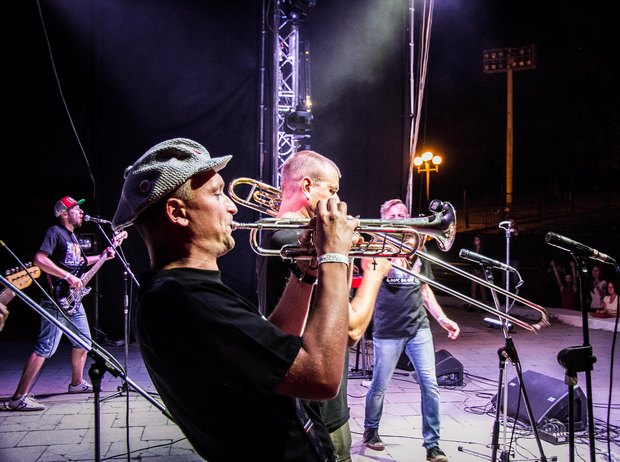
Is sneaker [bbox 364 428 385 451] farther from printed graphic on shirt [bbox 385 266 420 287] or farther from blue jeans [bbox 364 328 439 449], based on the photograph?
printed graphic on shirt [bbox 385 266 420 287]

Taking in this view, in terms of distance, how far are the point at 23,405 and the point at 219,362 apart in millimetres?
5927

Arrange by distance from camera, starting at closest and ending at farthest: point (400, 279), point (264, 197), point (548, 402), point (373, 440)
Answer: point (264, 197) < point (373, 440) < point (400, 279) < point (548, 402)

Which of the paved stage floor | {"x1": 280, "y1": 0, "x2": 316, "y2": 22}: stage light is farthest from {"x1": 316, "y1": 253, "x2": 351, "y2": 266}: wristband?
{"x1": 280, "y1": 0, "x2": 316, "y2": 22}: stage light

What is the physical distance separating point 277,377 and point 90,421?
5.29 m

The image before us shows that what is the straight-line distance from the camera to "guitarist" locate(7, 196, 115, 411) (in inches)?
237

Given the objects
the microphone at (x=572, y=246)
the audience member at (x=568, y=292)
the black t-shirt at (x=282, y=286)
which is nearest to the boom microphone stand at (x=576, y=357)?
the microphone at (x=572, y=246)

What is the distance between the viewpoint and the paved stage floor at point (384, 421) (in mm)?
4891

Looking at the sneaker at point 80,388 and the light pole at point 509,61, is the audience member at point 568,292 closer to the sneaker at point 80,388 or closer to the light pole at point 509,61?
the light pole at point 509,61

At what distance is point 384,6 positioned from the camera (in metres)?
9.67

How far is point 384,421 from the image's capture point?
582 cm

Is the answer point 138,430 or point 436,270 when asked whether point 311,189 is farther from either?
point 436,270

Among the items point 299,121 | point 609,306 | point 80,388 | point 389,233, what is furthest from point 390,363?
point 609,306

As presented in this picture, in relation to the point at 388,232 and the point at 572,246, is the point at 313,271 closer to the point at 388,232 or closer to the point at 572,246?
the point at 388,232

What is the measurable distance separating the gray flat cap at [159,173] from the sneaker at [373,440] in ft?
13.6
